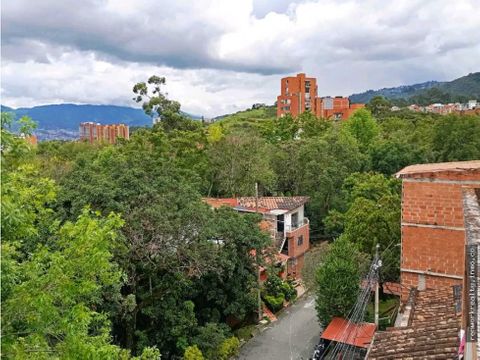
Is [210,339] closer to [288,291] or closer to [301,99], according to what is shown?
[288,291]

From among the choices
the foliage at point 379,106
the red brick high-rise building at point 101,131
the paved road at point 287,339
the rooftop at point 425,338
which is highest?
the foliage at point 379,106

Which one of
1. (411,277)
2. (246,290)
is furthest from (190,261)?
(411,277)

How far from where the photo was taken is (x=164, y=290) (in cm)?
1572

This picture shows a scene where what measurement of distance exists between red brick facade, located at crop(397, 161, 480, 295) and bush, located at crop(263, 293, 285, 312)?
934 centimetres

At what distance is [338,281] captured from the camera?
643 inches

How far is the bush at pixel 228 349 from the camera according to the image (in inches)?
646

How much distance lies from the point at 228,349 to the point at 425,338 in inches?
406

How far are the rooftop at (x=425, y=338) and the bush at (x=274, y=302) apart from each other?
11855 millimetres

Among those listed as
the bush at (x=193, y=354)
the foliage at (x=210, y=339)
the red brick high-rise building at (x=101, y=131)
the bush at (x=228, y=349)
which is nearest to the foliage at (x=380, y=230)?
the bush at (x=228, y=349)

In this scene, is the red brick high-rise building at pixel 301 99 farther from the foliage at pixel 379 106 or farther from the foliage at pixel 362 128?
the foliage at pixel 362 128

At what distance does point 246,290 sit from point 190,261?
4.53m

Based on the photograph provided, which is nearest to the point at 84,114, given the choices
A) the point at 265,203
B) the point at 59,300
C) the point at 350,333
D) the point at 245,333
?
the point at 265,203

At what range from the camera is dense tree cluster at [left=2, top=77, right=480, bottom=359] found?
18.7 feet

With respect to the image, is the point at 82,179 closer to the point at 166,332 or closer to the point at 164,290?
the point at 164,290
